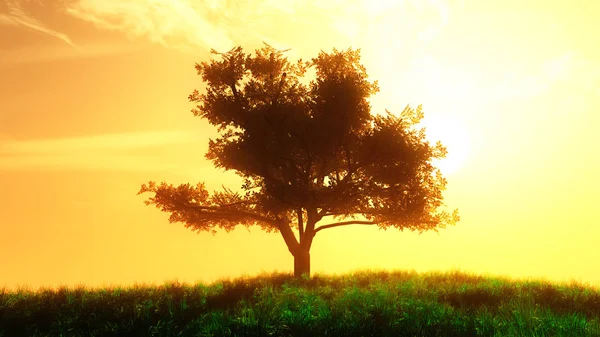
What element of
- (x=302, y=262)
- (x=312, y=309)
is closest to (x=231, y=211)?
(x=302, y=262)

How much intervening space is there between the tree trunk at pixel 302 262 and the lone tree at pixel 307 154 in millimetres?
50

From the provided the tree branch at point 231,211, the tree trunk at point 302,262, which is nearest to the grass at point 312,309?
the tree trunk at point 302,262

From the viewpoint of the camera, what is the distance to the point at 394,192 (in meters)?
26.0

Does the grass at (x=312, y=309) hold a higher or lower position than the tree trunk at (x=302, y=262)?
lower

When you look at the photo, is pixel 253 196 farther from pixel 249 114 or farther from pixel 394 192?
pixel 394 192

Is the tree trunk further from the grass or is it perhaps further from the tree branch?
the grass

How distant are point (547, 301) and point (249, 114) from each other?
48.6 ft

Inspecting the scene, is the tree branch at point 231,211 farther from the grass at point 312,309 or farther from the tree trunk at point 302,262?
the grass at point 312,309

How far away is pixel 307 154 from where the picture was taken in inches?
1022

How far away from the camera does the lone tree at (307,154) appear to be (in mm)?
25219

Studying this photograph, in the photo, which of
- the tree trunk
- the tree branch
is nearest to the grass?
the tree trunk

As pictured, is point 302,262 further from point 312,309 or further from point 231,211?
point 312,309

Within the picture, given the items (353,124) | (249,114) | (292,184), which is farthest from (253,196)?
(353,124)

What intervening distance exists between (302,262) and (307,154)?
5.56 metres
